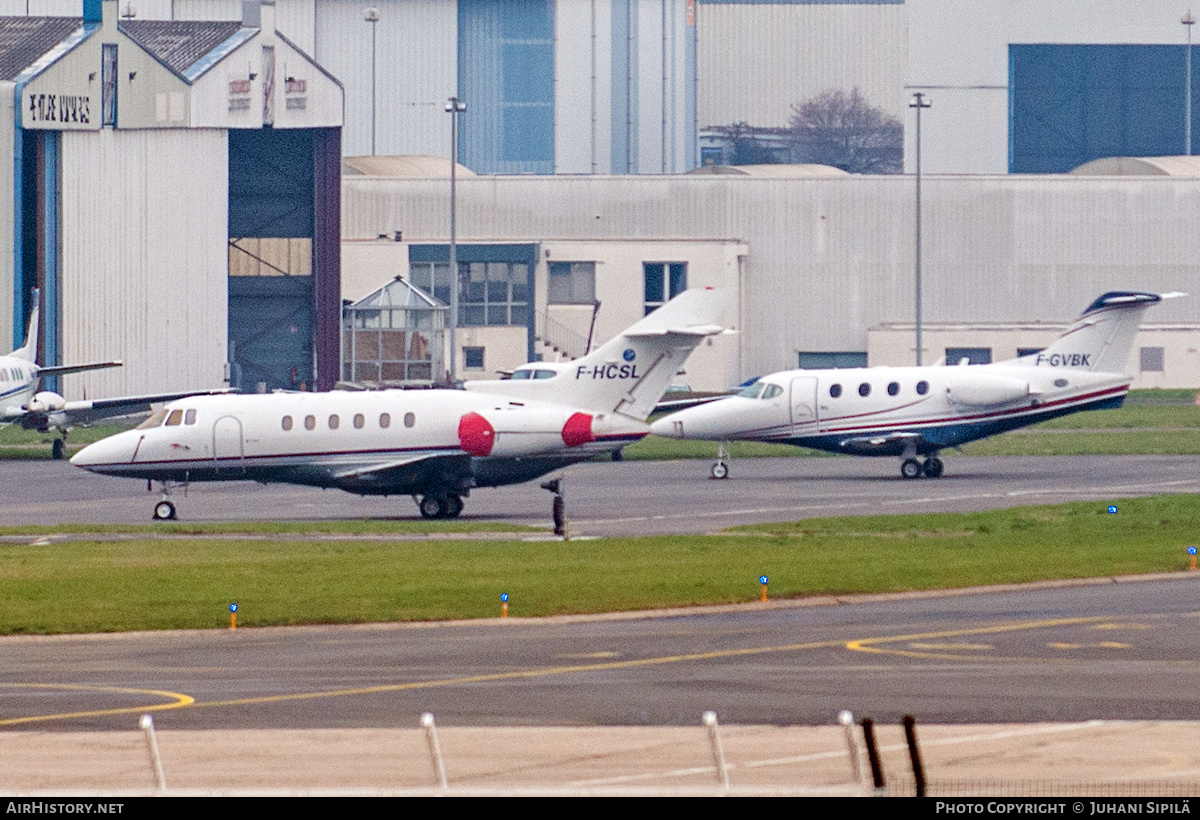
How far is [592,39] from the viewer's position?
4742 inches

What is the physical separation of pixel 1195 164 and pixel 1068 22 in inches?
902

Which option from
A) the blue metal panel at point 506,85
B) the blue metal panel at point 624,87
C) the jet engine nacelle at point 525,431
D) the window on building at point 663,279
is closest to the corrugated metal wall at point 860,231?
the window on building at point 663,279

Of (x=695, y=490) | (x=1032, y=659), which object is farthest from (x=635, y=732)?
(x=695, y=490)

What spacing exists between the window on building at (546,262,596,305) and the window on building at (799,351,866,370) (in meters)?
11.2

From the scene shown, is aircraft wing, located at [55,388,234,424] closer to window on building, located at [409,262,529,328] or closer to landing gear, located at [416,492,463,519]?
landing gear, located at [416,492,463,519]

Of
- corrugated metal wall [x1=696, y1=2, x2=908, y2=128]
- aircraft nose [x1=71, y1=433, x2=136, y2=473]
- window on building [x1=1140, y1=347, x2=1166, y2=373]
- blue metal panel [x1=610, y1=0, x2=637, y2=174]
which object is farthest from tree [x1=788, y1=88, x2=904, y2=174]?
aircraft nose [x1=71, y1=433, x2=136, y2=473]

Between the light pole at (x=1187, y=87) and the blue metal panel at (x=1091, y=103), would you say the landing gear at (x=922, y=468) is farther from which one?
the blue metal panel at (x=1091, y=103)

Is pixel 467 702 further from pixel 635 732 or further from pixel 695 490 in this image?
pixel 695 490

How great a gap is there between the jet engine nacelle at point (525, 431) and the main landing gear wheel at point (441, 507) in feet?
4.22

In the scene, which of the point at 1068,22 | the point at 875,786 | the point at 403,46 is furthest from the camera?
the point at 1068,22

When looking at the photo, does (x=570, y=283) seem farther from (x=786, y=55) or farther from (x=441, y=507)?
(x=441, y=507)

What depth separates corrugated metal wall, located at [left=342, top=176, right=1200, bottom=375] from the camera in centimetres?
10062

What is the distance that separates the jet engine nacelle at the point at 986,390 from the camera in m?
53.7

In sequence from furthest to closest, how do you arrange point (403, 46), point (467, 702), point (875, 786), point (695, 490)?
point (403, 46)
point (695, 490)
point (467, 702)
point (875, 786)
